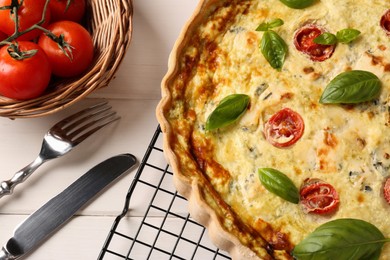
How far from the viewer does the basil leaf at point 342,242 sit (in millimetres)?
2033

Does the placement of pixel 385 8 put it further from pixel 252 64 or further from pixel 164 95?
pixel 164 95

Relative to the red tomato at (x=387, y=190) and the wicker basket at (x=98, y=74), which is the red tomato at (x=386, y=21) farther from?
the wicker basket at (x=98, y=74)

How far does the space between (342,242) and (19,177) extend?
137 centimetres

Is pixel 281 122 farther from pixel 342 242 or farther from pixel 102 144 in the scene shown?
pixel 102 144

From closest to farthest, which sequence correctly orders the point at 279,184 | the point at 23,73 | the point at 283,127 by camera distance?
the point at 279,184 → the point at 283,127 → the point at 23,73

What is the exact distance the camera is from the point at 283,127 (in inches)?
90.8

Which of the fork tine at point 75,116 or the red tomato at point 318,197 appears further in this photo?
the fork tine at point 75,116

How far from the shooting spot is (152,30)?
2914 millimetres

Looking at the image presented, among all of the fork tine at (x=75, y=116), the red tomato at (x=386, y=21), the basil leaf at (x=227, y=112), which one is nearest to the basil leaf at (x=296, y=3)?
the red tomato at (x=386, y=21)

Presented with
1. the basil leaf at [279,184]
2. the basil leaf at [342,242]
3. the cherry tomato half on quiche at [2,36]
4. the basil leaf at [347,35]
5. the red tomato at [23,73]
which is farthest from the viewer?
the cherry tomato half on quiche at [2,36]

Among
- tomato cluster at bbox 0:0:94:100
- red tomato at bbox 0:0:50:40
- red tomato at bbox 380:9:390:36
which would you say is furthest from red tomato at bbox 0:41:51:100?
red tomato at bbox 380:9:390:36

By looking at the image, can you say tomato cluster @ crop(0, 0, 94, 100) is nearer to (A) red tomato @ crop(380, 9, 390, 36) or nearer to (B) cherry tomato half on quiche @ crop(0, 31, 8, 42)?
(B) cherry tomato half on quiche @ crop(0, 31, 8, 42)

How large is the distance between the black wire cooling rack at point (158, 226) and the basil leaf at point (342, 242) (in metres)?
0.65

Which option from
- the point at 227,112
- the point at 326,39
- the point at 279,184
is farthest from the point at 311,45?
the point at 279,184
